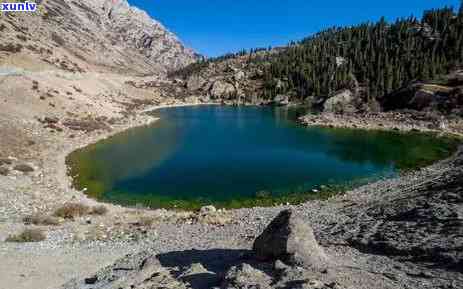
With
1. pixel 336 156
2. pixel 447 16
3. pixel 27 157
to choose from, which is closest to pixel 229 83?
pixel 447 16

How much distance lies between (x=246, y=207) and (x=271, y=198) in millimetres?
3602

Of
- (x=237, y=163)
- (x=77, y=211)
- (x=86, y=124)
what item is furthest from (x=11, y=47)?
(x=77, y=211)

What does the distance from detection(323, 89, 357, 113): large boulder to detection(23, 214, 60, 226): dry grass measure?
95711 millimetres

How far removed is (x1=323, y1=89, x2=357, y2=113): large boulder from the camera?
11739 cm

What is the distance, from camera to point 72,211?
3384 centimetres

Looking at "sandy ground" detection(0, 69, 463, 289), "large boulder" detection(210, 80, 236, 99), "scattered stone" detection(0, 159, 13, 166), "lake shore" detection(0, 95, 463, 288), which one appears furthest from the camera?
"large boulder" detection(210, 80, 236, 99)

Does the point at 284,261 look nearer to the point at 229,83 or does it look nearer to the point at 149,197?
the point at 149,197

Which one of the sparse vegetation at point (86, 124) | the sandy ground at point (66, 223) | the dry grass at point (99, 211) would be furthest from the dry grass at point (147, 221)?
the sparse vegetation at point (86, 124)

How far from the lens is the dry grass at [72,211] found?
33.2 metres

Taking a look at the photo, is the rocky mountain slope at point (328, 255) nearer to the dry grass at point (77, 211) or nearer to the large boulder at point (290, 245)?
the large boulder at point (290, 245)

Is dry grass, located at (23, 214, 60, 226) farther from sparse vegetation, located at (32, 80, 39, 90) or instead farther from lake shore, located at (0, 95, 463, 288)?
sparse vegetation, located at (32, 80, 39, 90)

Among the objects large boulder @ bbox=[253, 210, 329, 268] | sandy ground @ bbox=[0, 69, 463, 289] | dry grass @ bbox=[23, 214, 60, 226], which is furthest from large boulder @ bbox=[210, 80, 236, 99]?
large boulder @ bbox=[253, 210, 329, 268]

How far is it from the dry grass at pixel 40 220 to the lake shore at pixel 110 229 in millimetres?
521

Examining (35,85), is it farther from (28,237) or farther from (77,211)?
(28,237)
